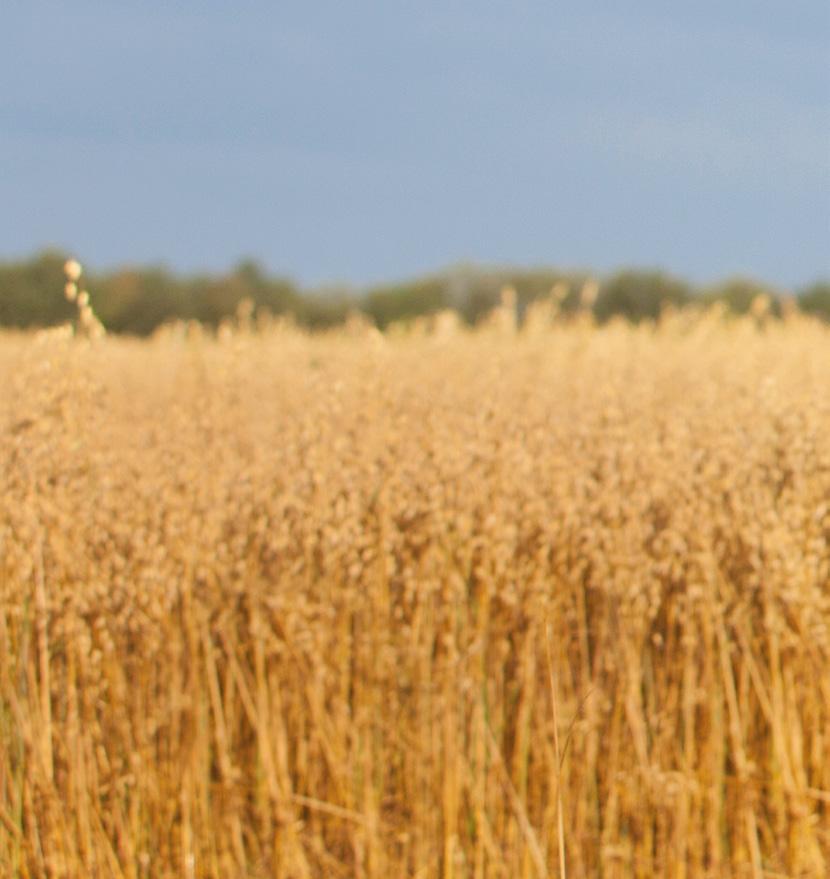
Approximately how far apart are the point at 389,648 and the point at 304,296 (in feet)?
63.5

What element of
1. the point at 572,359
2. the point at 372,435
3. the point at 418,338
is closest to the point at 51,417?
the point at 372,435

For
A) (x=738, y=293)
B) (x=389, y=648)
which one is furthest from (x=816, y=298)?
(x=389, y=648)

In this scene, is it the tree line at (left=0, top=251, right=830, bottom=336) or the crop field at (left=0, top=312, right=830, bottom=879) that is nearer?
the crop field at (left=0, top=312, right=830, bottom=879)

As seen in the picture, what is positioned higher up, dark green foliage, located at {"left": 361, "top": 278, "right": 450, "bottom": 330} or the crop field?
dark green foliage, located at {"left": 361, "top": 278, "right": 450, "bottom": 330}

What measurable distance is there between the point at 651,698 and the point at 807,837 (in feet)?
1.54

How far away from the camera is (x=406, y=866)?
281 centimetres

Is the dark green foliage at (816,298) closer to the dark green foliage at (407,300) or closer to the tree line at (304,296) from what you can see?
the tree line at (304,296)

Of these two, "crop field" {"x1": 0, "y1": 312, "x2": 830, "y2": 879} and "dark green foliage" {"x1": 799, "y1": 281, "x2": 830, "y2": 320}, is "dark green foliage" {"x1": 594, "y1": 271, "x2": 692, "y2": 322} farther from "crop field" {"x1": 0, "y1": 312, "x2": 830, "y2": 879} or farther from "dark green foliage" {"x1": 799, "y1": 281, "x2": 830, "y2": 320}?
"crop field" {"x1": 0, "y1": 312, "x2": 830, "y2": 879}

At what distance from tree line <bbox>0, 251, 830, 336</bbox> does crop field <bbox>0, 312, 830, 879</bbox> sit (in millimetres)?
15916

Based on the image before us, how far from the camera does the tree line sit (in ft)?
65.4

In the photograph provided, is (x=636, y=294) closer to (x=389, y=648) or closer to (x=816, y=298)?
(x=816, y=298)

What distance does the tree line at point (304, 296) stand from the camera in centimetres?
1994

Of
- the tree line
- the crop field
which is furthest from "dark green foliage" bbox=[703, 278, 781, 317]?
the crop field

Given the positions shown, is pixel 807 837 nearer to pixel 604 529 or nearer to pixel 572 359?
pixel 604 529
